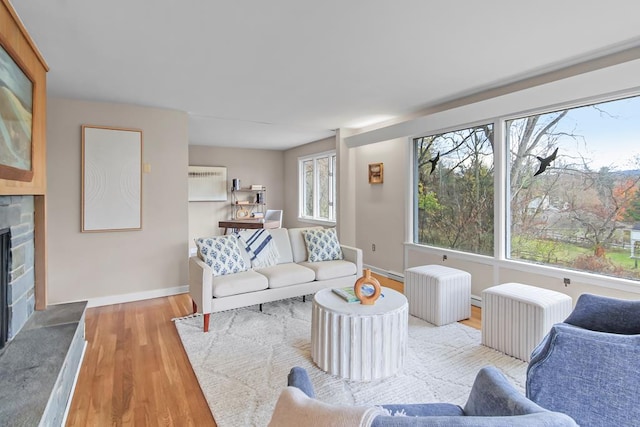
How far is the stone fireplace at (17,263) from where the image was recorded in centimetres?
201

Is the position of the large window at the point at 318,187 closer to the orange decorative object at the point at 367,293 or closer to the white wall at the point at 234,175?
the white wall at the point at 234,175

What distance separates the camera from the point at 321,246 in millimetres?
4105

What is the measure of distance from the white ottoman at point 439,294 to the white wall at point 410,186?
2.03 feet

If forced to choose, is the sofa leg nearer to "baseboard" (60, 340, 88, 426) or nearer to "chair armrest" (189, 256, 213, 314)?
"chair armrest" (189, 256, 213, 314)

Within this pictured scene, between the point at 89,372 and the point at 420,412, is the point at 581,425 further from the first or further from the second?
the point at 89,372

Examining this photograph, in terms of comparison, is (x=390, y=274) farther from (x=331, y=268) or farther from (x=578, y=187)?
(x=578, y=187)

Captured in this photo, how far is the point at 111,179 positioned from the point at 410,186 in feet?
12.4

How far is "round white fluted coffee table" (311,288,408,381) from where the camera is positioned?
88.5 inches

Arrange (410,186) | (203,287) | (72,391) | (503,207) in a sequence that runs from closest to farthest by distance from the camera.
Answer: (72,391), (203,287), (503,207), (410,186)

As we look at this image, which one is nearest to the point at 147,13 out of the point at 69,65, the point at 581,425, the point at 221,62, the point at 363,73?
the point at 221,62

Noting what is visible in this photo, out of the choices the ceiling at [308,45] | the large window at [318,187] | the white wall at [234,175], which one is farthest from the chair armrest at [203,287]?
the white wall at [234,175]

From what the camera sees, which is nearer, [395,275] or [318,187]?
[395,275]

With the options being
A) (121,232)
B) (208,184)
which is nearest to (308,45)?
(121,232)

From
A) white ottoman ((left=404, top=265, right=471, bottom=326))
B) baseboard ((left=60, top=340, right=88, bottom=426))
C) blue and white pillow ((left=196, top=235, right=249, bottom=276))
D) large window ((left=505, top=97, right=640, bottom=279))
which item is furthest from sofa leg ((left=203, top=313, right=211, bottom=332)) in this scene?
large window ((left=505, top=97, right=640, bottom=279))
